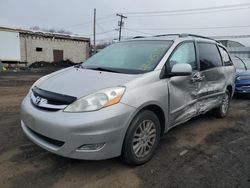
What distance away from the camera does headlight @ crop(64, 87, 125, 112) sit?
2842mm

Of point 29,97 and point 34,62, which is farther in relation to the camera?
point 34,62

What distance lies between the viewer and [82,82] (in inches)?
128

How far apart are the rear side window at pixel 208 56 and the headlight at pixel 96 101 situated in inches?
88.3

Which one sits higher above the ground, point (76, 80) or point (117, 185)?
point (76, 80)

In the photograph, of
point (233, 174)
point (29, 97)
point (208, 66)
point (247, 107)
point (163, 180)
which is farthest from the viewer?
point (247, 107)

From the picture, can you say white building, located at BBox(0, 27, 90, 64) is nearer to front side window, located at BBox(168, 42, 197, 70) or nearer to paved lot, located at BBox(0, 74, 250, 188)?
paved lot, located at BBox(0, 74, 250, 188)

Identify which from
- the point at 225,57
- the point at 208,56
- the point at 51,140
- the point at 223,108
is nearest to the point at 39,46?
the point at 225,57

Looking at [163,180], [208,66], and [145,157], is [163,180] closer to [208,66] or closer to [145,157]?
[145,157]

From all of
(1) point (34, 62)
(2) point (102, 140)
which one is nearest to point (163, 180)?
(2) point (102, 140)

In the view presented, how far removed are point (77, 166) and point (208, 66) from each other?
3.04m


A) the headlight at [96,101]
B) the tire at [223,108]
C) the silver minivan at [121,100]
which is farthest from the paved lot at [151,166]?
the tire at [223,108]

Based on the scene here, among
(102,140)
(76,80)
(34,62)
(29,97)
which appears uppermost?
(76,80)

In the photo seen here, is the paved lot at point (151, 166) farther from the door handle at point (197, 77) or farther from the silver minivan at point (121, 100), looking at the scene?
the door handle at point (197, 77)

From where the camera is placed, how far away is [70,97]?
2934mm
